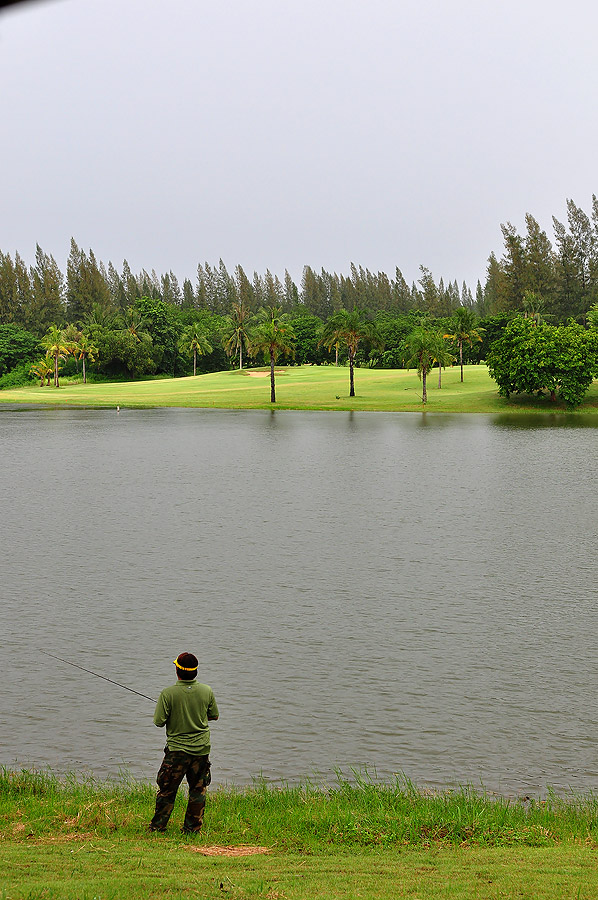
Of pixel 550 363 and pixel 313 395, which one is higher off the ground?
pixel 550 363

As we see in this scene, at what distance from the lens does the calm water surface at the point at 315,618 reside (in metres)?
17.2

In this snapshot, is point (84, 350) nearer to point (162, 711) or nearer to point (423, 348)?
point (423, 348)

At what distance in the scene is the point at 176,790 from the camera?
12273 millimetres

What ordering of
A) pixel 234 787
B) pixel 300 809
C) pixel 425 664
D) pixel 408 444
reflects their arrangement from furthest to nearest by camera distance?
pixel 408 444
pixel 425 664
pixel 234 787
pixel 300 809

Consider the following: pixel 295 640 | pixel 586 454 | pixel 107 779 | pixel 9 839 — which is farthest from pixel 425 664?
pixel 586 454

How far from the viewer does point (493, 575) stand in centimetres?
3181

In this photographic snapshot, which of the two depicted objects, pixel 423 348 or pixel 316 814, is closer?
pixel 316 814

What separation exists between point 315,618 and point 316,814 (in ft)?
44.3

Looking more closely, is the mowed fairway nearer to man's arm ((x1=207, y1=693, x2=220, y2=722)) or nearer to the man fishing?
man's arm ((x1=207, y1=693, x2=220, y2=722))

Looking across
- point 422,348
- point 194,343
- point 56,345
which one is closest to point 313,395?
point 422,348

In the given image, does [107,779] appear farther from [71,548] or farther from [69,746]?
[71,548]

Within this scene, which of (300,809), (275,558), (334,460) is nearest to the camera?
(300,809)

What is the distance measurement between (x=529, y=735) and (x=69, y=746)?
9597 millimetres

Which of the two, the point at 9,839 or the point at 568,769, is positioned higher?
the point at 9,839
